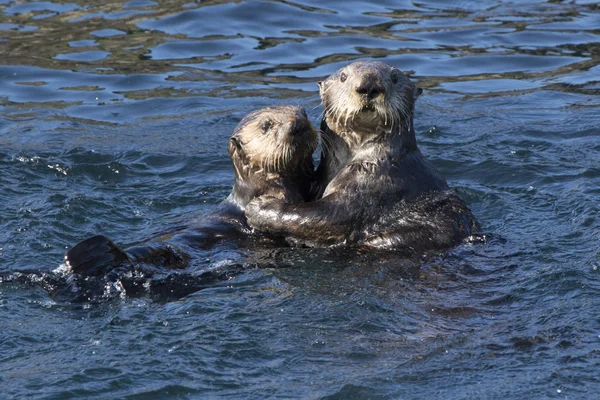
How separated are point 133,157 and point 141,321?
4.33m

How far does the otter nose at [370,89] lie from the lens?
21.1 feet

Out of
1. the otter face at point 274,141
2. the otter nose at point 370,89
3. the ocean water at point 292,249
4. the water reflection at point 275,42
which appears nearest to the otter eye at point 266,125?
the otter face at point 274,141

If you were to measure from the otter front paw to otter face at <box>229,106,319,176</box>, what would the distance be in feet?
0.91

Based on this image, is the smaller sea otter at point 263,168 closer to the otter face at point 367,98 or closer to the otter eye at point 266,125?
the otter eye at point 266,125

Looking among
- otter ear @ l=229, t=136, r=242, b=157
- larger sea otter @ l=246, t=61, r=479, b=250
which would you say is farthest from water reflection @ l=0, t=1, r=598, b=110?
larger sea otter @ l=246, t=61, r=479, b=250

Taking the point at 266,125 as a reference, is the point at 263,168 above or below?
below

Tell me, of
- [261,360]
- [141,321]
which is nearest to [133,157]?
[141,321]

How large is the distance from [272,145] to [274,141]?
33 mm

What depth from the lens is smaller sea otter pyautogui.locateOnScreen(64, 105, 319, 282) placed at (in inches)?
266

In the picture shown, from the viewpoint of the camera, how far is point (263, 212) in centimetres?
675

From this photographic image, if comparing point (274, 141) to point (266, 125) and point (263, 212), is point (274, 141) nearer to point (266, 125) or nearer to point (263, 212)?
point (266, 125)

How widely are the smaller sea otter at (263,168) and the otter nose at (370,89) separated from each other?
0.54 m

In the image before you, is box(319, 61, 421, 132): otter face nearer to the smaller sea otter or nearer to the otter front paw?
the smaller sea otter

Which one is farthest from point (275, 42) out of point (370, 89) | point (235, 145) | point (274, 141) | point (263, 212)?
point (370, 89)
